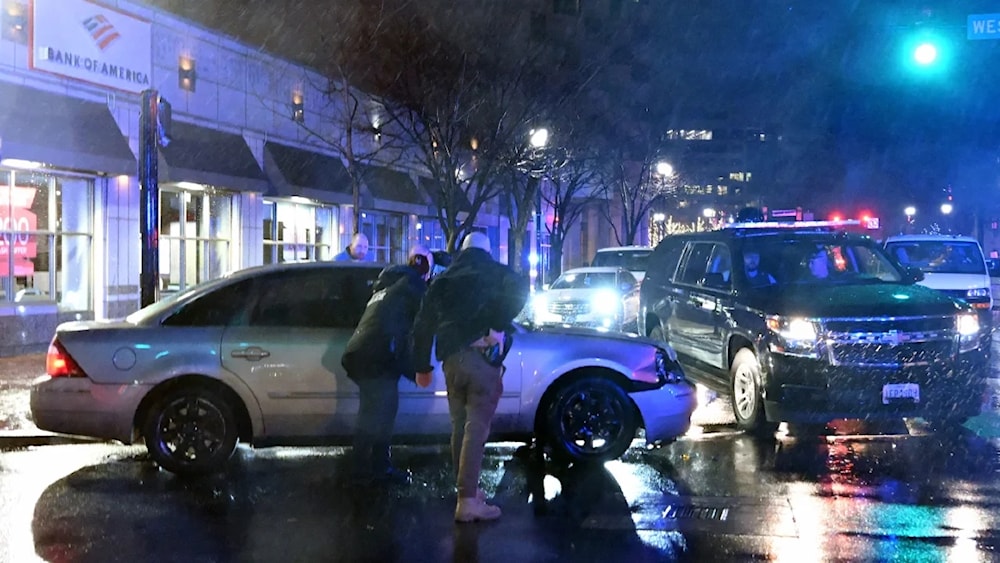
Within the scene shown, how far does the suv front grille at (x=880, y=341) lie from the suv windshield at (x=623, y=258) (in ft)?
46.8

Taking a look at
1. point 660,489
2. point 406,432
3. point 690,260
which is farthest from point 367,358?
point 690,260

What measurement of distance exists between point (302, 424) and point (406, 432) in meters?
0.77

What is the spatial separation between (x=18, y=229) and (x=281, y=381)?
9884 millimetres

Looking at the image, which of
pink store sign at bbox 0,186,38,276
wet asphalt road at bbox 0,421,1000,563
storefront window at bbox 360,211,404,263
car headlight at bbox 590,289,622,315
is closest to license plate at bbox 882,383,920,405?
wet asphalt road at bbox 0,421,1000,563

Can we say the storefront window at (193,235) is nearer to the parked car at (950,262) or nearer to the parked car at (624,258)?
the parked car at (624,258)

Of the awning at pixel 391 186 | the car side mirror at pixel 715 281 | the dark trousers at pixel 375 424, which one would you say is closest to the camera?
the dark trousers at pixel 375 424

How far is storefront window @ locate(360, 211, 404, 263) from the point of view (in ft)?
89.5

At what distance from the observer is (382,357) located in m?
6.87

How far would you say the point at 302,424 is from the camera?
7379 millimetres

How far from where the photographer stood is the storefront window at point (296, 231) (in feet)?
71.8

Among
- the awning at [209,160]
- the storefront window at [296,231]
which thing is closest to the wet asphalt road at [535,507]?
the awning at [209,160]

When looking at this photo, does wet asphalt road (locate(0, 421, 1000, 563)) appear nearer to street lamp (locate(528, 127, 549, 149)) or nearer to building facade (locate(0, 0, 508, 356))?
building facade (locate(0, 0, 508, 356))

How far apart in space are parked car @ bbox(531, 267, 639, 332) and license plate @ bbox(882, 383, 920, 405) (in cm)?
1031

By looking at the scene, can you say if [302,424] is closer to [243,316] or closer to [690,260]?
[243,316]
